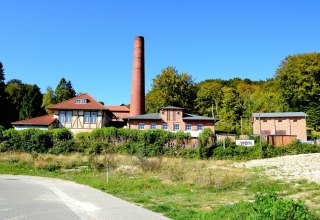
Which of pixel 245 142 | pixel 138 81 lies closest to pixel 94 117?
pixel 138 81

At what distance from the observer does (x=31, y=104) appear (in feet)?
201

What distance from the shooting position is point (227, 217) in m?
8.91

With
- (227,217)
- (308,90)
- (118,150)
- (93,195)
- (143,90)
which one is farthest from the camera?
(308,90)

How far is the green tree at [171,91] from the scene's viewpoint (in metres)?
60.3

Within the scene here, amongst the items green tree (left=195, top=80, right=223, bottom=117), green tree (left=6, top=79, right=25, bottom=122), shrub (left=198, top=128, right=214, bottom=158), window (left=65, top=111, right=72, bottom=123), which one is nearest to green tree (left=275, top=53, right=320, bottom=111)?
green tree (left=195, top=80, right=223, bottom=117)

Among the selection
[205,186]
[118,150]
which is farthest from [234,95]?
[205,186]

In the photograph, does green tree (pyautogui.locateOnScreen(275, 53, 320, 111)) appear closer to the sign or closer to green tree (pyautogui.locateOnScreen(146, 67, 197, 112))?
green tree (pyautogui.locateOnScreen(146, 67, 197, 112))

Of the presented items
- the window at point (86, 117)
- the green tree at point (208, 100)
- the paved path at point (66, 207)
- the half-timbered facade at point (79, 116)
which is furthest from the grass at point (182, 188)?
the green tree at point (208, 100)

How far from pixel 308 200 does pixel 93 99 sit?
4090 cm

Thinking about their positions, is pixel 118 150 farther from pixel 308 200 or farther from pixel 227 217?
pixel 227 217

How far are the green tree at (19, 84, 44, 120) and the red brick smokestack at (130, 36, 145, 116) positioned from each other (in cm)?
2095

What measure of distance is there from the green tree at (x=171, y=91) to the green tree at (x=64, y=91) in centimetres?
2246

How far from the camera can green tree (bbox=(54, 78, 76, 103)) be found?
249 ft

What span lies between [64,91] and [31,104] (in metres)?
15.3
